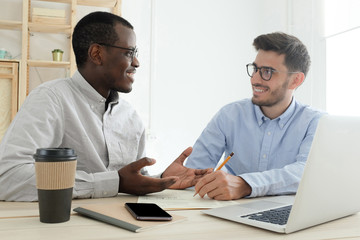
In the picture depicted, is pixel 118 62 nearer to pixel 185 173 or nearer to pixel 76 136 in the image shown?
pixel 76 136

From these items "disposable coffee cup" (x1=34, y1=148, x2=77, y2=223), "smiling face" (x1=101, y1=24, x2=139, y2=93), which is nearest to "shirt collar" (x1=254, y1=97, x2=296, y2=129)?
"smiling face" (x1=101, y1=24, x2=139, y2=93)

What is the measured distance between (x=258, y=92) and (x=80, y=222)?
1357 mm

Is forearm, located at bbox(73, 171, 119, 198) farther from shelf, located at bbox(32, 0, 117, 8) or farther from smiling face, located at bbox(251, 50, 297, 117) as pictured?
shelf, located at bbox(32, 0, 117, 8)

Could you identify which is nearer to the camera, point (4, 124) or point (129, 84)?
point (129, 84)

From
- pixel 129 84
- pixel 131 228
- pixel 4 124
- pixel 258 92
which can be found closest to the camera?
pixel 131 228

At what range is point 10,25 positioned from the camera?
325 centimetres

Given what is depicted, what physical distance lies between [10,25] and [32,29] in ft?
0.68

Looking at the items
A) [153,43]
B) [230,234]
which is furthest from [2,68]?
[230,234]

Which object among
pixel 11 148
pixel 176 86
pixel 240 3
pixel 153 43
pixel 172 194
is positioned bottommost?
pixel 172 194

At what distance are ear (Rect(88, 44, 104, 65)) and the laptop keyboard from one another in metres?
1.02

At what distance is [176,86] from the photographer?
3863 mm

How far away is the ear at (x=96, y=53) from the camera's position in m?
1.57

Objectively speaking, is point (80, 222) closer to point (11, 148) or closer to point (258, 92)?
point (11, 148)

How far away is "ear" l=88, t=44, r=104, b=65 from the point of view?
1.57 m
